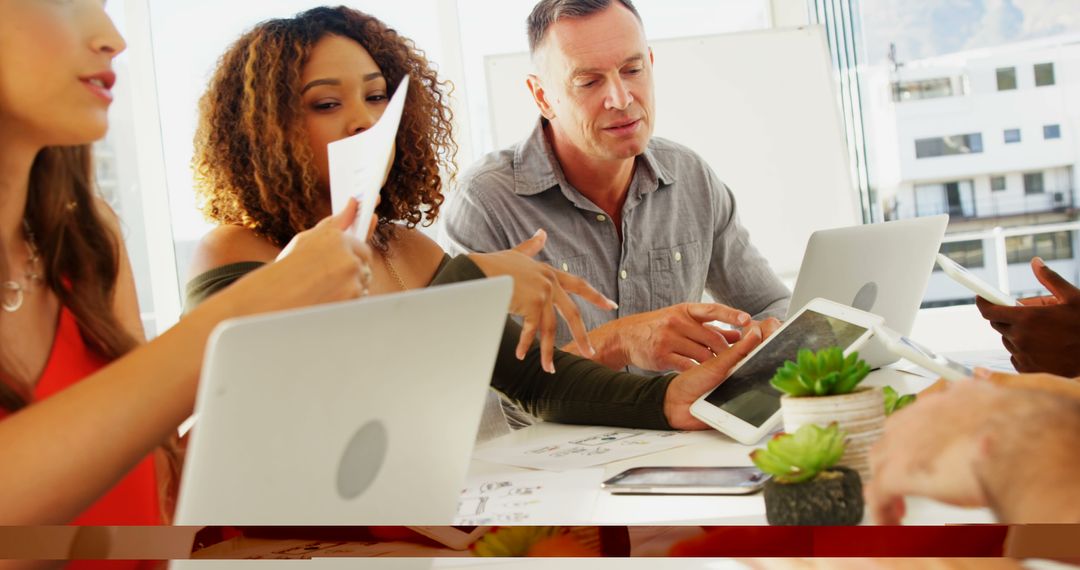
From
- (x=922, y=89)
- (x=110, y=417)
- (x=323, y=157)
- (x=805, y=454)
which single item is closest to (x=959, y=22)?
(x=922, y=89)

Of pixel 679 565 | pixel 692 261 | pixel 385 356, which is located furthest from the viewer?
pixel 692 261

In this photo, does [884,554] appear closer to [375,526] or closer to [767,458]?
[767,458]

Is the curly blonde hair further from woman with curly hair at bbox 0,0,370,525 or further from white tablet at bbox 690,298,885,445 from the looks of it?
white tablet at bbox 690,298,885,445

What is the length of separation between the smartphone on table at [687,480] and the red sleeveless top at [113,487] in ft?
0.90

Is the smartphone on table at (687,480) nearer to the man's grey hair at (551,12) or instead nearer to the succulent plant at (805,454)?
the succulent plant at (805,454)

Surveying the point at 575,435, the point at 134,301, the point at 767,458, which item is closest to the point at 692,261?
the point at 575,435

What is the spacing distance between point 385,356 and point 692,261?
40 cm

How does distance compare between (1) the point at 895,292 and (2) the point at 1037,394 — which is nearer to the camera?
(2) the point at 1037,394

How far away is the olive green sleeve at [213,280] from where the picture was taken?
51 cm

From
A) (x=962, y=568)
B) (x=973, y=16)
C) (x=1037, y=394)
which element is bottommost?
(x=962, y=568)

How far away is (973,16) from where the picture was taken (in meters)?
0.54

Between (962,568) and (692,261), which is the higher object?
(692,261)

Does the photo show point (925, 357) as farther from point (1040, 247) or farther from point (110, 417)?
point (110, 417)

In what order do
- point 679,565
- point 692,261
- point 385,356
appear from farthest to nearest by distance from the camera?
point 692,261, point 679,565, point 385,356
